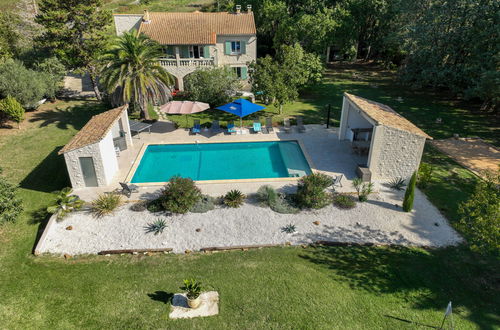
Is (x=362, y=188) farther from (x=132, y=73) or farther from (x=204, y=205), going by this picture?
(x=132, y=73)

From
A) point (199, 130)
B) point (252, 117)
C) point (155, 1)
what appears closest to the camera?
point (199, 130)

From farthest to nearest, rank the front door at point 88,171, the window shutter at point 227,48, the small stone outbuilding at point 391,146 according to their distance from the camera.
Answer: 1. the window shutter at point 227,48
2. the small stone outbuilding at point 391,146
3. the front door at point 88,171

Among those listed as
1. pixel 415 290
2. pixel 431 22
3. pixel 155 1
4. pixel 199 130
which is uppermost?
pixel 155 1

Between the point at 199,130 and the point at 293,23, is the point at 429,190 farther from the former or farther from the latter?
the point at 293,23

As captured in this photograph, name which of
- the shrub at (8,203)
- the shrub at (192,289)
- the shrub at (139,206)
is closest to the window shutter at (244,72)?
the shrub at (139,206)

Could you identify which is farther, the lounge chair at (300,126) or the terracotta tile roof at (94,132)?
the lounge chair at (300,126)

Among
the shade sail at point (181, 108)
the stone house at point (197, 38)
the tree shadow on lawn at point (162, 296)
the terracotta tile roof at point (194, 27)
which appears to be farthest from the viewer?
the terracotta tile roof at point (194, 27)

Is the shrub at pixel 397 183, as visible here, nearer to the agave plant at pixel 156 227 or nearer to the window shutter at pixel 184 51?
the agave plant at pixel 156 227

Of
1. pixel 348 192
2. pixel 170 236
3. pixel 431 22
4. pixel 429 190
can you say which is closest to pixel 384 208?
pixel 348 192
